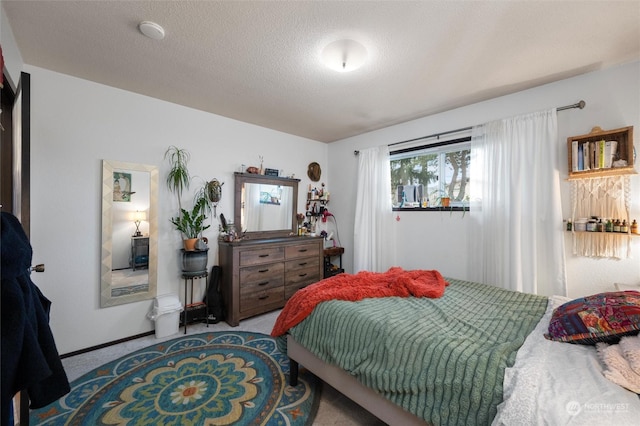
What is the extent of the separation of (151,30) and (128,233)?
1.87 metres

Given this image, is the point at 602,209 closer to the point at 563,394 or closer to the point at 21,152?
the point at 563,394

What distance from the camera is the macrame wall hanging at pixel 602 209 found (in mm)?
2076

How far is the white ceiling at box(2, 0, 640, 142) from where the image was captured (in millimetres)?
1533

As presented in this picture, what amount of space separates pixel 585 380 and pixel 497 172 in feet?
7.00

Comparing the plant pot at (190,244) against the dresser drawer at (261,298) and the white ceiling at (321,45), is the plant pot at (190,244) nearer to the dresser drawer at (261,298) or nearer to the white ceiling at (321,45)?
the dresser drawer at (261,298)

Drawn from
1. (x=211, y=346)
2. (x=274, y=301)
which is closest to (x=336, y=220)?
(x=274, y=301)

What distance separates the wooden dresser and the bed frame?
1285mm

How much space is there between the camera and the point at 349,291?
1850mm

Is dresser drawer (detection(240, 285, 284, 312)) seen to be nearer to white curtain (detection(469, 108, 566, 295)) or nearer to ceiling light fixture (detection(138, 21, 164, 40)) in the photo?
white curtain (detection(469, 108, 566, 295))

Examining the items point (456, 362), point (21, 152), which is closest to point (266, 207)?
point (21, 152)

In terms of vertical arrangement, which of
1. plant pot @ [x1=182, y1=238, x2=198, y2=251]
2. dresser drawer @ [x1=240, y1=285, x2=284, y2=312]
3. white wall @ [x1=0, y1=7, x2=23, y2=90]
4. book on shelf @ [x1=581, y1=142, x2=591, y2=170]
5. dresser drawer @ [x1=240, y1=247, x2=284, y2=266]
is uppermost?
white wall @ [x1=0, y1=7, x2=23, y2=90]

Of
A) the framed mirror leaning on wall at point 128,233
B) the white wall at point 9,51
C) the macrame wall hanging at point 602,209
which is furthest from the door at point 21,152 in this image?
the macrame wall hanging at point 602,209

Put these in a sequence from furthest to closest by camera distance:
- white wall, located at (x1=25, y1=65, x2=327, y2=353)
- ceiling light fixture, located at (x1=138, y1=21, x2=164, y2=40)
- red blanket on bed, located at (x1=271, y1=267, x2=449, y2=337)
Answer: white wall, located at (x1=25, y1=65, x2=327, y2=353) < red blanket on bed, located at (x1=271, y1=267, x2=449, y2=337) < ceiling light fixture, located at (x1=138, y1=21, x2=164, y2=40)

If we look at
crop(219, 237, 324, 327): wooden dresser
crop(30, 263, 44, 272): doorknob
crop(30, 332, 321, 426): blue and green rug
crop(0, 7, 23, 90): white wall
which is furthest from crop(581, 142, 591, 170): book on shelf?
crop(0, 7, 23, 90): white wall
